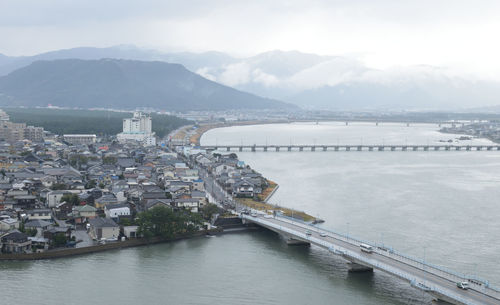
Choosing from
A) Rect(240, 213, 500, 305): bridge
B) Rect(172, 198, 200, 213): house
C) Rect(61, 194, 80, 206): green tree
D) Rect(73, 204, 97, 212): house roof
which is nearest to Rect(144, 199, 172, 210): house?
Rect(172, 198, 200, 213): house

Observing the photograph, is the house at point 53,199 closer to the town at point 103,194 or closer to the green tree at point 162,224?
the town at point 103,194

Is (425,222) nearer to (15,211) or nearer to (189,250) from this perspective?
(189,250)

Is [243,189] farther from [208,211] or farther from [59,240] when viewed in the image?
[59,240]

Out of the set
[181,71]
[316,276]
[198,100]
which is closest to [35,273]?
[316,276]

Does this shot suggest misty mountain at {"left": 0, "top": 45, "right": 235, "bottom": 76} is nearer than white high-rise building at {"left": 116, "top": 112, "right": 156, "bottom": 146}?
No

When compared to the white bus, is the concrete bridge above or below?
above

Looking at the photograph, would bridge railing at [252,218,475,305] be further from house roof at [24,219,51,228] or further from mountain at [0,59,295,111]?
mountain at [0,59,295,111]

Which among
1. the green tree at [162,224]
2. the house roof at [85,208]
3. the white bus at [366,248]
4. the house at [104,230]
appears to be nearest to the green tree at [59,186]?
the house roof at [85,208]
